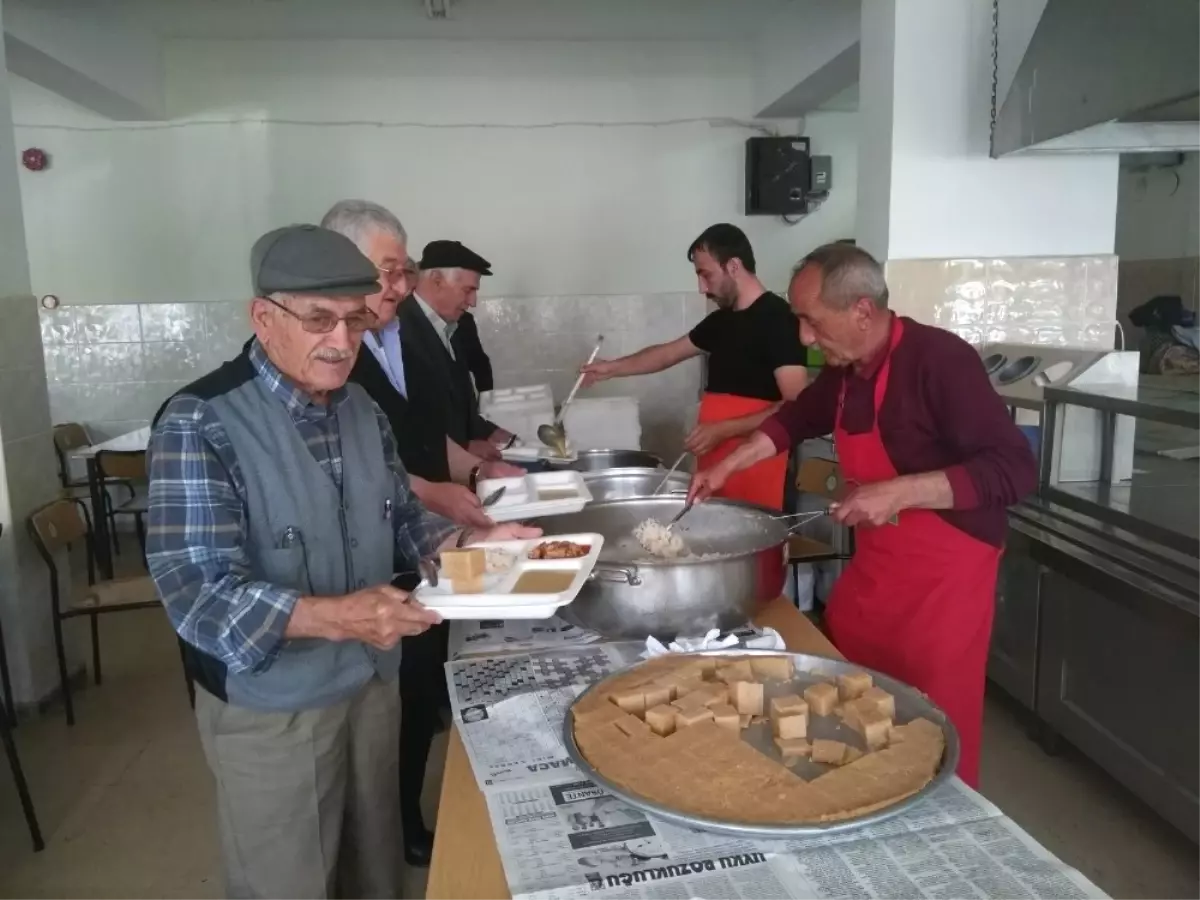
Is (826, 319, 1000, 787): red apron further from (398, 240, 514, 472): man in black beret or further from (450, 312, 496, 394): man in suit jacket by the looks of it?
(450, 312, 496, 394): man in suit jacket

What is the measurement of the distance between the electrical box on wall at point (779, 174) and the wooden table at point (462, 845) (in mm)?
4689

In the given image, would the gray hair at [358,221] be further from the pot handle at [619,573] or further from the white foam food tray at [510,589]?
the pot handle at [619,573]

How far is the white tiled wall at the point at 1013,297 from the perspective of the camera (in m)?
3.34

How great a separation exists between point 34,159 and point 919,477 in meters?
5.46

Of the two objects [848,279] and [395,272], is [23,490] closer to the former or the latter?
[395,272]

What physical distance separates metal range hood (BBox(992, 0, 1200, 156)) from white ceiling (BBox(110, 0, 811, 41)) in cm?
224

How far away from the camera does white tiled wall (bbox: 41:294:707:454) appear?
216 inches

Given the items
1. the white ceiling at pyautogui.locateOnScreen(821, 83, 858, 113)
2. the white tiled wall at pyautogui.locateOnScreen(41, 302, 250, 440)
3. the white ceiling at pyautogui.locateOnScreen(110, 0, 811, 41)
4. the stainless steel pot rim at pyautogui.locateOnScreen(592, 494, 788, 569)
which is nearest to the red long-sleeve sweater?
the stainless steel pot rim at pyautogui.locateOnScreen(592, 494, 788, 569)

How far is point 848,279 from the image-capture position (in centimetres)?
184

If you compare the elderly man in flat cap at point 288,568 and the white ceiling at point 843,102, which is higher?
the white ceiling at point 843,102

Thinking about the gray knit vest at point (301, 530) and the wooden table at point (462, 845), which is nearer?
the wooden table at point (462, 845)

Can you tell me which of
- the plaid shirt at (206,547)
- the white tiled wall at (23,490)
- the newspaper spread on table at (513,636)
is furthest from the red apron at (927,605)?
the white tiled wall at (23,490)

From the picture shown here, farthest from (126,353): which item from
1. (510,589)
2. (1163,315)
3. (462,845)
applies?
(1163,315)

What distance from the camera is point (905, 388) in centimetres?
188
